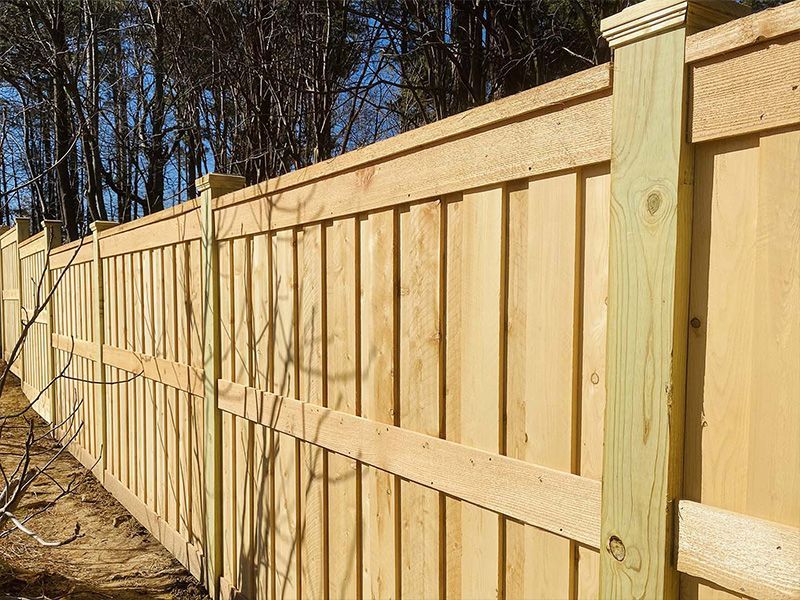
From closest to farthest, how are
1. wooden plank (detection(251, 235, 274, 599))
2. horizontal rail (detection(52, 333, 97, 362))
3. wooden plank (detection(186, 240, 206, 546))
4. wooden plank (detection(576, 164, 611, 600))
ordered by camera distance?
wooden plank (detection(576, 164, 611, 600)) → wooden plank (detection(251, 235, 274, 599)) → wooden plank (detection(186, 240, 206, 546)) → horizontal rail (detection(52, 333, 97, 362))

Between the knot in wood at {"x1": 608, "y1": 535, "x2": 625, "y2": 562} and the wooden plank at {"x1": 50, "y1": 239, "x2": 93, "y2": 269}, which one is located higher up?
the wooden plank at {"x1": 50, "y1": 239, "x2": 93, "y2": 269}

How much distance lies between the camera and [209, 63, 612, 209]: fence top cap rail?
4.76 feet

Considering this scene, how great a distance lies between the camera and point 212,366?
11.1 feet

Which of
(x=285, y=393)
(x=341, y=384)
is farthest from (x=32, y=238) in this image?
(x=341, y=384)

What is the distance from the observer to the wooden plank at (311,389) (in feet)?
8.24

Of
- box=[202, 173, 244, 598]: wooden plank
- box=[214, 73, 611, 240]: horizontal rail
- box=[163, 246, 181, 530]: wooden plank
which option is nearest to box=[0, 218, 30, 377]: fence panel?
box=[163, 246, 181, 530]: wooden plank

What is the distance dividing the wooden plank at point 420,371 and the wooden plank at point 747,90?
0.82 meters

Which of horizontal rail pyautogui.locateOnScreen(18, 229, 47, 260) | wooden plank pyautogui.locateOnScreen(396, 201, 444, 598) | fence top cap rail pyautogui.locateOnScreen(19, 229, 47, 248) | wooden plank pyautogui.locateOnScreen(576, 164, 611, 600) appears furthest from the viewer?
fence top cap rail pyautogui.locateOnScreen(19, 229, 47, 248)

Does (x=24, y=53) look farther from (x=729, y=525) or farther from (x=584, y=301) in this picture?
(x=729, y=525)

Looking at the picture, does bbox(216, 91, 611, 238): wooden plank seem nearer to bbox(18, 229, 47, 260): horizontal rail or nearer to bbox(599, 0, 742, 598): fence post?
bbox(599, 0, 742, 598): fence post

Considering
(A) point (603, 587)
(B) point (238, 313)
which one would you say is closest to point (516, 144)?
(A) point (603, 587)

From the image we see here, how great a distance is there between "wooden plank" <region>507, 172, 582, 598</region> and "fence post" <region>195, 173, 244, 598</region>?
6.91 ft

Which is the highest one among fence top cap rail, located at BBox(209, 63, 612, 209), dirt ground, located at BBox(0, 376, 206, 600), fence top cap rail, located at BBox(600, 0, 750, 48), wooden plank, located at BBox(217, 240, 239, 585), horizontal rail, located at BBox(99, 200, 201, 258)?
fence top cap rail, located at BBox(600, 0, 750, 48)

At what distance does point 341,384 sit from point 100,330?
3.82 metres
